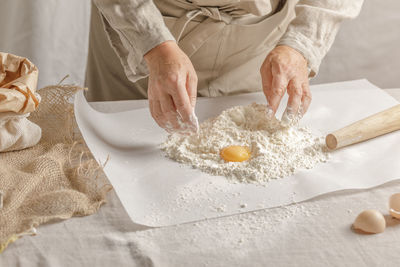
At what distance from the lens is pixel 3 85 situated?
105 centimetres

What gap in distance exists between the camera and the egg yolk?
3.46 ft

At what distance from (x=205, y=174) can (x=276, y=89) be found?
0.25 m

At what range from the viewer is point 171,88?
3.41 ft

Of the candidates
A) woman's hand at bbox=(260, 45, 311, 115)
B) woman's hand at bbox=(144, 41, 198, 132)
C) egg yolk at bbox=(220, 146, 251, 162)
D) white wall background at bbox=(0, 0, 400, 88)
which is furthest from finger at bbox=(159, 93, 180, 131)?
white wall background at bbox=(0, 0, 400, 88)

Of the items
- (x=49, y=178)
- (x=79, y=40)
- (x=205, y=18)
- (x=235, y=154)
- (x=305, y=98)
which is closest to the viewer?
(x=49, y=178)

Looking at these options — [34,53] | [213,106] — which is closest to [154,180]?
[213,106]

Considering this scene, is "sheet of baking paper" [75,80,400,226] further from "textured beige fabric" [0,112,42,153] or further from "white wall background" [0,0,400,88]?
"white wall background" [0,0,400,88]

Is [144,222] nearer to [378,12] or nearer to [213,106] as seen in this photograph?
[213,106]

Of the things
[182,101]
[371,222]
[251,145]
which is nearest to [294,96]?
[251,145]

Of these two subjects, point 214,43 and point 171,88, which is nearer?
point 171,88

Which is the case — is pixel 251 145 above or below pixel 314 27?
below

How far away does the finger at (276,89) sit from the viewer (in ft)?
3.71

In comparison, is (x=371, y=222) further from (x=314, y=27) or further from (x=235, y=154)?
(x=314, y=27)

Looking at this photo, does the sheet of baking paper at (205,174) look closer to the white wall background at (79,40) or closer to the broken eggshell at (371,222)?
the broken eggshell at (371,222)
